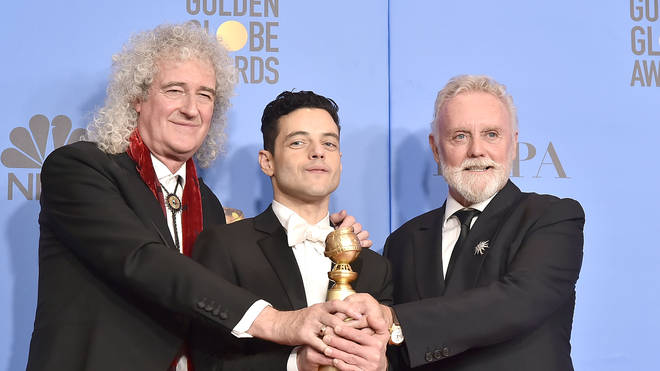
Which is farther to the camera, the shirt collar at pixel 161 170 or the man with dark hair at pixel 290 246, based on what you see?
the shirt collar at pixel 161 170

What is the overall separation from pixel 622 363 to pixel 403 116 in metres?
1.23

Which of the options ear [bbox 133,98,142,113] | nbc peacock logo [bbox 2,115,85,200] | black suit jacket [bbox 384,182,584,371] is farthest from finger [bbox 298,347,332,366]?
nbc peacock logo [bbox 2,115,85,200]

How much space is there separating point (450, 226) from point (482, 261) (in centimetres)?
25

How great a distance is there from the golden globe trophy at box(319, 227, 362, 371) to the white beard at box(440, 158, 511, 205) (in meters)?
0.62

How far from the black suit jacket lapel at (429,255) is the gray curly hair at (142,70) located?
0.77 m

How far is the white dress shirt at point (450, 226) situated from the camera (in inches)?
86.7

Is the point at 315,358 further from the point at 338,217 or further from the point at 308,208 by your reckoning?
Answer: the point at 338,217

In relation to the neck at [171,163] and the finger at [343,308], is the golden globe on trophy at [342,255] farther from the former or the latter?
the neck at [171,163]

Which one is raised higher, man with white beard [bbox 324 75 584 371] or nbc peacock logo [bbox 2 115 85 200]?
nbc peacock logo [bbox 2 115 85 200]

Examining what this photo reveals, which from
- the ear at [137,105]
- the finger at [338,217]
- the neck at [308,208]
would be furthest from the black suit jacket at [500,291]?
the ear at [137,105]

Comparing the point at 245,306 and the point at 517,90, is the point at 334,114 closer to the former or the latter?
the point at 245,306

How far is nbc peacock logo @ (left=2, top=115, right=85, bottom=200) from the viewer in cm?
255

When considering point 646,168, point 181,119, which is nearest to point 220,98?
point 181,119

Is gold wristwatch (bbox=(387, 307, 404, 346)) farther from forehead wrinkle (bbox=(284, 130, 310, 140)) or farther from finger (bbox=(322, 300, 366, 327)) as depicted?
forehead wrinkle (bbox=(284, 130, 310, 140))
